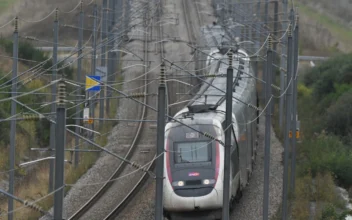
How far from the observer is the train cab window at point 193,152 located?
815 inches

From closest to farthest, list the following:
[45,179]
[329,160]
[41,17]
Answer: [329,160]
[45,179]
[41,17]

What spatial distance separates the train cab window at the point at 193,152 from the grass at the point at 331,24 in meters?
52.9

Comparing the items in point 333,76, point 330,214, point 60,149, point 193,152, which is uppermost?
point 333,76

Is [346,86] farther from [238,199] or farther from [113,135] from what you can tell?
[238,199]

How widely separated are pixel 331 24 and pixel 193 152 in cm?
5684

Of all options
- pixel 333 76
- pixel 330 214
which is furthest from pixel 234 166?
pixel 333 76

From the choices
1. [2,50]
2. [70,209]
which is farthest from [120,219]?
[2,50]

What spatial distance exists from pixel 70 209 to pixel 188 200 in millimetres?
5489

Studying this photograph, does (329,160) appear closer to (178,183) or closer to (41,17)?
(178,183)

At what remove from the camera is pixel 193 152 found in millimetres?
20797

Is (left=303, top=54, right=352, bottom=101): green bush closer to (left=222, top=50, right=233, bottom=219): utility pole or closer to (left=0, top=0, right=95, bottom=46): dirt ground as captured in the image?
(left=0, top=0, right=95, bottom=46): dirt ground

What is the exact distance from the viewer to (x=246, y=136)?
2445 centimetres

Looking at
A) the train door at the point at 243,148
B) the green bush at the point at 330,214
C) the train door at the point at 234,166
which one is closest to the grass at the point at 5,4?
the train door at the point at 243,148

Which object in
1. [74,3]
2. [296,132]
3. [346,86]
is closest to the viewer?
[296,132]
